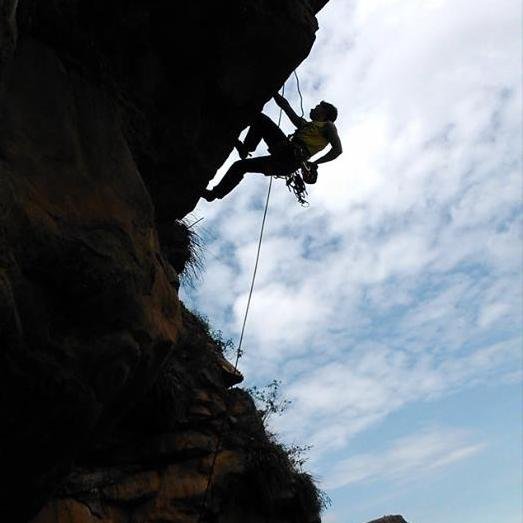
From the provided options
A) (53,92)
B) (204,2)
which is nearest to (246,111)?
(204,2)

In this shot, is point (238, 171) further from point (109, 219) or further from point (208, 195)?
point (109, 219)

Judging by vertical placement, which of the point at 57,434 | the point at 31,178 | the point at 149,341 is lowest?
the point at 57,434

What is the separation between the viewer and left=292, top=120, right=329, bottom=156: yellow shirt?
1046 cm

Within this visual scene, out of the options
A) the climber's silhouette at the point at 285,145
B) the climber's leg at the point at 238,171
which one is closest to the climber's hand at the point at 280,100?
the climber's silhouette at the point at 285,145

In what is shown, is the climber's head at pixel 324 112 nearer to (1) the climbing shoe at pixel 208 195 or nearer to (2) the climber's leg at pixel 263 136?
(2) the climber's leg at pixel 263 136

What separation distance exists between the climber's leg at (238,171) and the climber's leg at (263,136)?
16 cm

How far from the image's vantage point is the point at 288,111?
10.6 meters

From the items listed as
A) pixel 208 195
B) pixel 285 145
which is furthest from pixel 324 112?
pixel 208 195

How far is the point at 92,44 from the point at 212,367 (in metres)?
6.37

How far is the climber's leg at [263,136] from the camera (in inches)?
414

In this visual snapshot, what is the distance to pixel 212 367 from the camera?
12.2 meters

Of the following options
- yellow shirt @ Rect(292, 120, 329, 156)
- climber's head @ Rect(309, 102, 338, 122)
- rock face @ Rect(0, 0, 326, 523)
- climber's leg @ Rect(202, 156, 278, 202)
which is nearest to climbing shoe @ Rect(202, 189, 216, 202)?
climber's leg @ Rect(202, 156, 278, 202)

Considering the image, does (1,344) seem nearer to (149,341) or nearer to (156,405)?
(149,341)

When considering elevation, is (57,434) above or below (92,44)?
below
